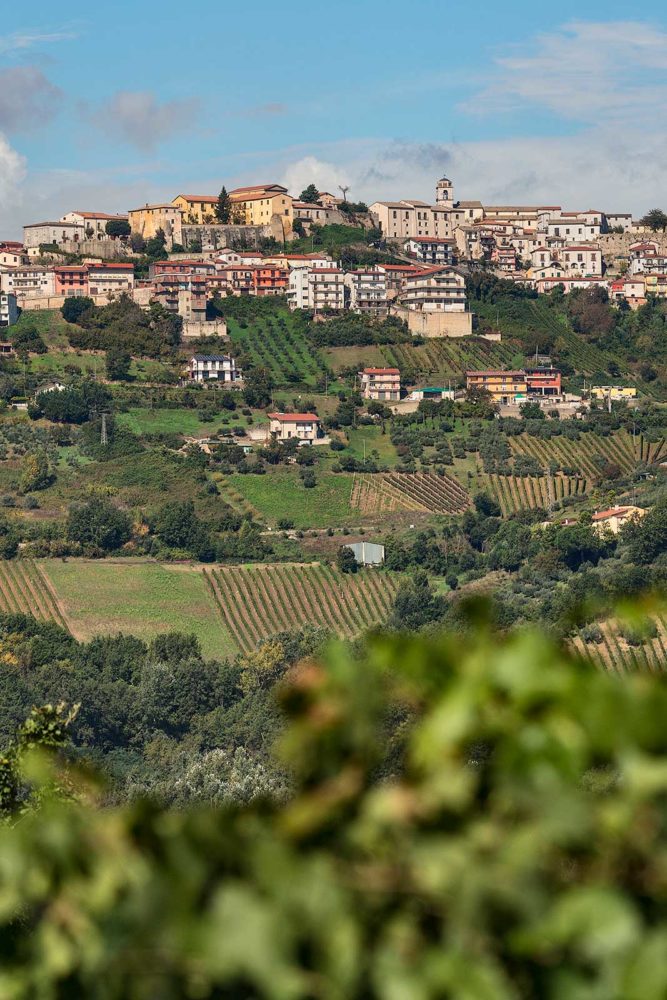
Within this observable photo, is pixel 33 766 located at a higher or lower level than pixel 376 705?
lower

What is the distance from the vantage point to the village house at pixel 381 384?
94.8 m

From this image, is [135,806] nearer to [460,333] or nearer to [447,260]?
[460,333]

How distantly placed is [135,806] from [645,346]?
109 metres

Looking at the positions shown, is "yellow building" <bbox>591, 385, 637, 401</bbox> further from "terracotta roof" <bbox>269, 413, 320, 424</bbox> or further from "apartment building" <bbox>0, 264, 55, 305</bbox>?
"apartment building" <bbox>0, 264, 55, 305</bbox>

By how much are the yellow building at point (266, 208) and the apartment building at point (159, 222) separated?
15.6ft

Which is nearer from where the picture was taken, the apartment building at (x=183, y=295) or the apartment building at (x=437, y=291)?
the apartment building at (x=183, y=295)

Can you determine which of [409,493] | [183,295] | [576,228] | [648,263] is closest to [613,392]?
[409,493]

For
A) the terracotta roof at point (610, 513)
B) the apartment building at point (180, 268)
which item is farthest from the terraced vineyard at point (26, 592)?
the apartment building at point (180, 268)

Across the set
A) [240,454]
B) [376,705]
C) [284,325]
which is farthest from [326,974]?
[284,325]

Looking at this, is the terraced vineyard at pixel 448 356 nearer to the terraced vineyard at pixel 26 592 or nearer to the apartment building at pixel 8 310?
the apartment building at pixel 8 310

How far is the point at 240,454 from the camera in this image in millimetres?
86125

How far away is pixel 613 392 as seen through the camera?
100 m

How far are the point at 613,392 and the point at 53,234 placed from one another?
40.3 m

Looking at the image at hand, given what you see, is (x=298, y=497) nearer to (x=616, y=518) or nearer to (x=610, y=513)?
(x=610, y=513)
